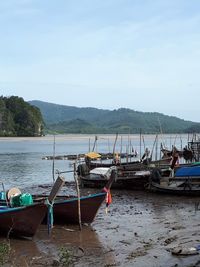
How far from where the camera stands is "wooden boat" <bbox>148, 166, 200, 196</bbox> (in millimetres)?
22781

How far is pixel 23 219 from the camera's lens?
14242mm

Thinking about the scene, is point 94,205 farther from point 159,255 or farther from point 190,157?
point 190,157

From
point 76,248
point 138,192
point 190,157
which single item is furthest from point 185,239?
point 190,157

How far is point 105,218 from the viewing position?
18.0 meters

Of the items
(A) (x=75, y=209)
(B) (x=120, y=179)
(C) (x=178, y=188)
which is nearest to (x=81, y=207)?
(A) (x=75, y=209)

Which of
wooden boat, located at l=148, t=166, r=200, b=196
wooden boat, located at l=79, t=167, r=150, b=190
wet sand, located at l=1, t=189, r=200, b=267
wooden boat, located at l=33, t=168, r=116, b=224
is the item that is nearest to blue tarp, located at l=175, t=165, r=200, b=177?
wooden boat, located at l=148, t=166, r=200, b=196

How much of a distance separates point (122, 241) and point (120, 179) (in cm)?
1313

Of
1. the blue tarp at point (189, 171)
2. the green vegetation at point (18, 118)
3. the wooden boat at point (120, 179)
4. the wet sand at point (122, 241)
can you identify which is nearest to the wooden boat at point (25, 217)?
the wet sand at point (122, 241)

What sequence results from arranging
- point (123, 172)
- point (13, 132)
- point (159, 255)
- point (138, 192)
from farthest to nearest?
point (13, 132) → point (123, 172) → point (138, 192) → point (159, 255)

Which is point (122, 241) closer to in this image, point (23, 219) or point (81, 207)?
point (81, 207)

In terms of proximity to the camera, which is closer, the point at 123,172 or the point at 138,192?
the point at 138,192

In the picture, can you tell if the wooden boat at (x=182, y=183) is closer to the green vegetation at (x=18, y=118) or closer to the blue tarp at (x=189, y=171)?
the blue tarp at (x=189, y=171)

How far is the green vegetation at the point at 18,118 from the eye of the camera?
472 feet

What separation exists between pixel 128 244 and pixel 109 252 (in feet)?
3.54
